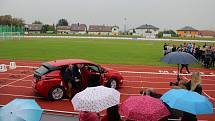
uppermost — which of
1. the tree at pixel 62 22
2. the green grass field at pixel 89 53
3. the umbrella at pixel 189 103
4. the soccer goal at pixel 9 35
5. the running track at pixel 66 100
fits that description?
the tree at pixel 62 22

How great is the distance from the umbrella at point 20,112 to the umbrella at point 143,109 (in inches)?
59.4

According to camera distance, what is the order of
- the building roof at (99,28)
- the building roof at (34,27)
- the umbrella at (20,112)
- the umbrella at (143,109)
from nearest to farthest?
1. the umbrella at (20,112)
2. the umbrella at (143,109)
3. the building roof at (34,27)
4. the building roof at (99,28)

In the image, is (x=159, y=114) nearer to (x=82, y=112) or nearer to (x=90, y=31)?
(x=82, y=112)

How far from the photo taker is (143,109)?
19.3ft

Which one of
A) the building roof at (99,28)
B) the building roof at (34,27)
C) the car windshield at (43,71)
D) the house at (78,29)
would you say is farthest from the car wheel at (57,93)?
the house at (78,29)

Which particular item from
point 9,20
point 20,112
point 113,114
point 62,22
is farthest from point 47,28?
point 20,112

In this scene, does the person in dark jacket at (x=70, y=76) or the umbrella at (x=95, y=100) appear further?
the person in dark jacket at (x=70, y=76)

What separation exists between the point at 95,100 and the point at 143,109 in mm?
888

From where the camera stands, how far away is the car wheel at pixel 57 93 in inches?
525

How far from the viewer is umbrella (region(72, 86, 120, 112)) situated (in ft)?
20.1

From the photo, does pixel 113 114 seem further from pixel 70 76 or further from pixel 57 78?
pixel 57 78

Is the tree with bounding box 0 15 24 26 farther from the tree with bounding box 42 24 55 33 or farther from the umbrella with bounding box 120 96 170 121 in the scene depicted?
the umbrella with bounding box 120 96 170 121

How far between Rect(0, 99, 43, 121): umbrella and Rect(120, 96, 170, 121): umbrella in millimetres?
1508

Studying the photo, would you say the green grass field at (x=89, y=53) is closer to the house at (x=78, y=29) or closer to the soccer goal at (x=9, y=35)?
the soccer goal at (x=9, y=35)
